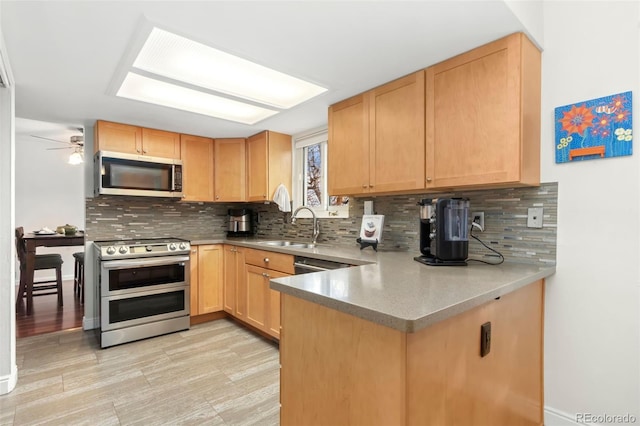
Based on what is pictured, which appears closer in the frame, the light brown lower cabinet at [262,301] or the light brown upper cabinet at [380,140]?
the light brown upper cabinet at [380,140]

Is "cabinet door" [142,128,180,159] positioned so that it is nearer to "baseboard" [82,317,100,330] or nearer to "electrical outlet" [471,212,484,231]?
"baseboard" [82,317,100,330]

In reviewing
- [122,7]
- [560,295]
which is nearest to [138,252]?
[122,7]

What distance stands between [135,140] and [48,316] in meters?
2.27

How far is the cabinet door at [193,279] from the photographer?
10.8 feet

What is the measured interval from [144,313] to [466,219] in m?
2.83

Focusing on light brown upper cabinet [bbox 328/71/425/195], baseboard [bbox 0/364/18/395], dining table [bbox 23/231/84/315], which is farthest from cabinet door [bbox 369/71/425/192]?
dining table [bbox 23/231/84/315]

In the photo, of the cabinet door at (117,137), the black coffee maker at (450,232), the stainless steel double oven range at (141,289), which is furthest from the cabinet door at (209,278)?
the black coffee maker at (450,232)

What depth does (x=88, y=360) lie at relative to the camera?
2.53 meters

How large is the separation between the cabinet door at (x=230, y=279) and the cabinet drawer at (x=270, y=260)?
0.33 m

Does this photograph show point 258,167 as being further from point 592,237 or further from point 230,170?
point 592,237

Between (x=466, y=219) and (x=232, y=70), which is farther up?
(x=232, y=70)

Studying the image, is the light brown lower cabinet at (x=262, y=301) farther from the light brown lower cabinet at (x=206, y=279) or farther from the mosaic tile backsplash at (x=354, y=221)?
the mosaic tile backsplash at (x=354, y=221)

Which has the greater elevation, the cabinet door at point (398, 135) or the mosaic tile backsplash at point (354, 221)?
the cabinet door at point (398, 135)

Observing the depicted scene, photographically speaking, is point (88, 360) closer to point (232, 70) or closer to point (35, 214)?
point (232, 70)
